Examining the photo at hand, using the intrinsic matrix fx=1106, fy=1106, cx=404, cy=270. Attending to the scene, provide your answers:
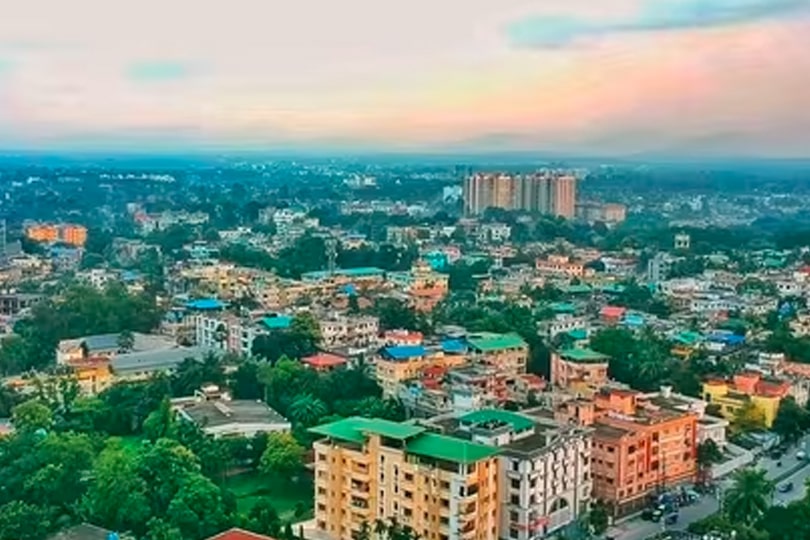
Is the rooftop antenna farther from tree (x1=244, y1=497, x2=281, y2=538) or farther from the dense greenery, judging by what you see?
tree (x1=244, y1=497, x2=281, y2=538)

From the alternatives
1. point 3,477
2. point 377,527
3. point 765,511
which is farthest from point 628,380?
point 3,477

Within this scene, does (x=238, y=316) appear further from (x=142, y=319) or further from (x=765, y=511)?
(x=765, y=511)

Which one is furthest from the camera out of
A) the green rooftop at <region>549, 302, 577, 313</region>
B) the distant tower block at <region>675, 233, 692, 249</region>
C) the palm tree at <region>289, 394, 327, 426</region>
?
the distant tower block at <region>675, 233, 692, 249</region>

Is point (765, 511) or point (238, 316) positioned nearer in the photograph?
point (765, 511)

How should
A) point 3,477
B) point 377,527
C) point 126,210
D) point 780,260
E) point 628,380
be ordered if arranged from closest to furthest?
1. point 377,527
2. point 3,477
3. point 628,380
4. point 780,260
5. point 126,210

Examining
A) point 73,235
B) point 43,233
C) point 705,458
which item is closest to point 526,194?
point 73,235

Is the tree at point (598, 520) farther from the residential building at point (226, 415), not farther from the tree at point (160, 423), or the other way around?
the tree at point (160, 423)

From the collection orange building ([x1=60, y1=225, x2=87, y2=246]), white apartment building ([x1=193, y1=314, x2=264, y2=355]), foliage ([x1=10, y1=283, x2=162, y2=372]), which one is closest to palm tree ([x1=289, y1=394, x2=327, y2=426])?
white apartment building ([x1=193, y1=314, x2=264, y2=355])
